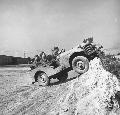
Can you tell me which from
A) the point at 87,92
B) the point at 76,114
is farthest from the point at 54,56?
the point at 76,114

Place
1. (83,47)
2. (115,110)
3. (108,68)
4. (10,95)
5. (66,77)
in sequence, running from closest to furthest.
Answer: (115,110), (108,68), (10,95), (83,47), (66,77)

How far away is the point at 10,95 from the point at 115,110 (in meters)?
5.50

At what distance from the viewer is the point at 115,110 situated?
5391mm

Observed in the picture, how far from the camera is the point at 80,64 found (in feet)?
32.1

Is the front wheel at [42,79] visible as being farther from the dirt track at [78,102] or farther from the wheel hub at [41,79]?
the dirt track at [78,102]

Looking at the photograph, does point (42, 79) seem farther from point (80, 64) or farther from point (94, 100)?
point (94, 100)

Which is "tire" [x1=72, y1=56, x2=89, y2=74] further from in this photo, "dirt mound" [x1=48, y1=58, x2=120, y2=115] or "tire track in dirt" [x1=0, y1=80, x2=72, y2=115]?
"dirt mound" [x1=48, y1=58, x2=120, y2=115]

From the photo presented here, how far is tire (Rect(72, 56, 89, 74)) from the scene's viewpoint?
9652 mm

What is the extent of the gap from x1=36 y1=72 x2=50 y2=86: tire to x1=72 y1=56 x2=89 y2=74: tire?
5.51 feet

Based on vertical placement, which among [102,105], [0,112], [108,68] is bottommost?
[0,112]

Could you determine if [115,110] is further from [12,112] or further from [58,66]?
[58,66]

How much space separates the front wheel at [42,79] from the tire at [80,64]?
1.68 meters

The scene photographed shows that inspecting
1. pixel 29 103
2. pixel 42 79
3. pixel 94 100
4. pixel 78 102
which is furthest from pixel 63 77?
pixel 94 100


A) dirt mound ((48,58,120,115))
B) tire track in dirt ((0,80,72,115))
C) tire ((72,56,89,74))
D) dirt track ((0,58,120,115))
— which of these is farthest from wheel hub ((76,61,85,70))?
dirt mound ((48,58,120,115))
